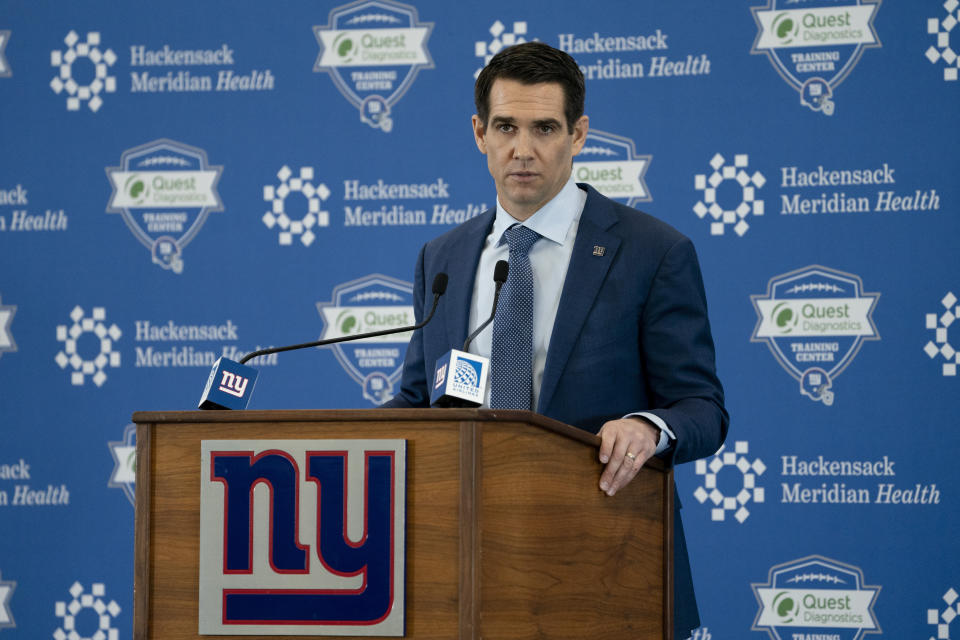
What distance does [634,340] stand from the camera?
1929mm

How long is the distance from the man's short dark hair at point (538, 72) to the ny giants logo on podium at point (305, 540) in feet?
3.00

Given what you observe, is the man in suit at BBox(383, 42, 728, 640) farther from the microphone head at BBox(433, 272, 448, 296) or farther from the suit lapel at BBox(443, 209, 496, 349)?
the microphone head at BBox(433, 272, 448, 296)

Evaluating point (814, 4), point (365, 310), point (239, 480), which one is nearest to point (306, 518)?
point (239, 480)

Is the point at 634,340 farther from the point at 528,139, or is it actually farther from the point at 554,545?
the point at 554,545

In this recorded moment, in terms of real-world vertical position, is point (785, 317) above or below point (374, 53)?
below

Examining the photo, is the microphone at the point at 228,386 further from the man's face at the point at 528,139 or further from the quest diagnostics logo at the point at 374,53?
the quest diagnostics logo at the point at 374,53

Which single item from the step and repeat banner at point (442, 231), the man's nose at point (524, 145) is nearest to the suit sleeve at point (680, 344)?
the man's nose at point (524, 145)

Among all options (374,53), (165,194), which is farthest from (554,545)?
(165,194)

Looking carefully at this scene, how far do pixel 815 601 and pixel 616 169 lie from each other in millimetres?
1593

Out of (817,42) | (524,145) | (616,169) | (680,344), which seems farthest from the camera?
(616,169)

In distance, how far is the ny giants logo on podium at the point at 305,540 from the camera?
1.39 metres

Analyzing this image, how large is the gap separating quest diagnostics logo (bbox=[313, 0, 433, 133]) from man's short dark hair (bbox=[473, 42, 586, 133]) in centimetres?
173

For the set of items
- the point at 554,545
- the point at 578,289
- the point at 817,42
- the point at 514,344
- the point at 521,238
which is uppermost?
the point at 817,42

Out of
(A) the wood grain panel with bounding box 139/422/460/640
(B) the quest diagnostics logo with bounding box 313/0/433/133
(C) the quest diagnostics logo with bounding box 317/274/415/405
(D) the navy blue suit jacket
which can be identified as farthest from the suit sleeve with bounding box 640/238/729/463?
(B) the quest diagnostics logo with bounding box 313/0/433/133
